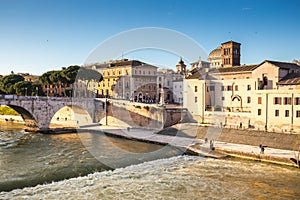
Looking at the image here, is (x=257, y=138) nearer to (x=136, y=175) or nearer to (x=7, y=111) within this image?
(x=136, y=175)

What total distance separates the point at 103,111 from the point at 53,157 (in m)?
20.7

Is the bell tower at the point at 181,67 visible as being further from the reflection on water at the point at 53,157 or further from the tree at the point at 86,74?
the reflection on water at the point at 53,157

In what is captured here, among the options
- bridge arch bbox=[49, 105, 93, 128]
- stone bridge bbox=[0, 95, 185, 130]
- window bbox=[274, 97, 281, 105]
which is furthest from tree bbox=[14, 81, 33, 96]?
window bbox=[274, 97, 281, 105]

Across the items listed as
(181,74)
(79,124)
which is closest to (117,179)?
(79,124)

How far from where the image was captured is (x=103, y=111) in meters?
43.9

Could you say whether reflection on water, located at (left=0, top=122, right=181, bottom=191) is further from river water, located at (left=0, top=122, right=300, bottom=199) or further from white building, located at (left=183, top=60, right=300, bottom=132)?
white building, located at (left=183, top=60, right=300, bottom=132)

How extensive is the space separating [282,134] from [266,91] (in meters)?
4.97

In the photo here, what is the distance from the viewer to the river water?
619 inches

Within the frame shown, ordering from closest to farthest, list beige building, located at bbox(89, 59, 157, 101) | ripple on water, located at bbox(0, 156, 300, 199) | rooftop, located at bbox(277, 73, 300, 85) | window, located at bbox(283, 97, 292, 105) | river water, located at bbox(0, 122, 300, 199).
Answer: ripple on water, located at bbox(0, 156, 300, 199) < river water, located at bbox(0, 122, 300, 199) < window, located at bbox(283, 97, 292, 105) < rooftop, located at bbox(277, 73, 300, 85) < beige building, located at bbox(89, 59, 157, 101)

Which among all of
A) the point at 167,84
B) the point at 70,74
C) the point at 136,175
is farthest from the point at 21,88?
the point at 136,175

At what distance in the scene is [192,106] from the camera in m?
38.2

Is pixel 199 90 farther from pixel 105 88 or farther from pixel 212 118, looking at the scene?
pixel 105 88

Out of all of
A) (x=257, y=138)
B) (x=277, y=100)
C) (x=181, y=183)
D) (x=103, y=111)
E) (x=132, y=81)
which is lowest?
(x=181, y=183)

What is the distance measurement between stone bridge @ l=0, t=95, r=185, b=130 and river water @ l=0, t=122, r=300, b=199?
31.8ft
